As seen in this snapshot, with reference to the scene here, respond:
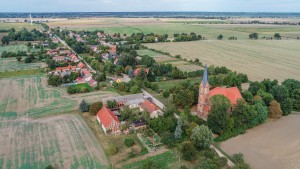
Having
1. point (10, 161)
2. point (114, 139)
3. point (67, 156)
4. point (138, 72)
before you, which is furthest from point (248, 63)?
point (10, 161)

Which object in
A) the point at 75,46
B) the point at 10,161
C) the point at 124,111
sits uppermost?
the point at 75,46

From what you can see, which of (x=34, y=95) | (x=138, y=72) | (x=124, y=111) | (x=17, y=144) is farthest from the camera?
(x=138, y=72)

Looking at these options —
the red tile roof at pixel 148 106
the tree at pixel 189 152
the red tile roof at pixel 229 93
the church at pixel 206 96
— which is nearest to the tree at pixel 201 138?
the tree at pixel 189 152

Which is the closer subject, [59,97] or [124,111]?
[124,111]

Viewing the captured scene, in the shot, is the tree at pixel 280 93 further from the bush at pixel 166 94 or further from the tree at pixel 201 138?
the tree at pixel 201 138

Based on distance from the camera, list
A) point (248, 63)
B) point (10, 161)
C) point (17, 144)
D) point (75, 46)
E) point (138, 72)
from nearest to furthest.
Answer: point (10, 161), point (17, 144), point (138, 72), point (248, 63), point (75, 46)

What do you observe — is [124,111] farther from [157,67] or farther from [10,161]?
[157,67]

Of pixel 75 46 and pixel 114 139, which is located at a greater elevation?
pixel 75 46
